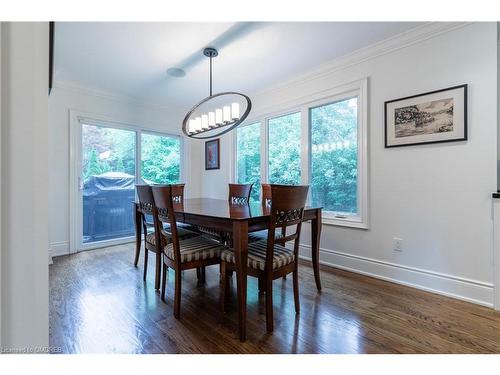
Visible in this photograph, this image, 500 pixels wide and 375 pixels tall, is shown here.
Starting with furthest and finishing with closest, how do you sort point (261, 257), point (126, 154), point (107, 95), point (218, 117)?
point (126, 154) < point (107, 95) < point (218, 117) < point (261, 257)

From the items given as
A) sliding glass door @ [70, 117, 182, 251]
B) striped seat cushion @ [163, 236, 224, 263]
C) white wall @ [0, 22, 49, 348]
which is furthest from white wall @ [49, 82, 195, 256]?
white wall @ [0, 22, 49, 348]

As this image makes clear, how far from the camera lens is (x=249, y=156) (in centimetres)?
411

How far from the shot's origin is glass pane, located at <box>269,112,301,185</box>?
3404 mm

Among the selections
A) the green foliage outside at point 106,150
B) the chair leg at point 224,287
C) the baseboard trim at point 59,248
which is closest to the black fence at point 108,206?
the green foliage outside at point 106,150

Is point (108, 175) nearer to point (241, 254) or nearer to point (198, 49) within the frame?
point (198, 49)

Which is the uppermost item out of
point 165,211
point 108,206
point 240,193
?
point 240,193

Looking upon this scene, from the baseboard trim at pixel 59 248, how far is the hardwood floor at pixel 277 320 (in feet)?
3.42

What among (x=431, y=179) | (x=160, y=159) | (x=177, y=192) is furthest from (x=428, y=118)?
(x=160, y=159)

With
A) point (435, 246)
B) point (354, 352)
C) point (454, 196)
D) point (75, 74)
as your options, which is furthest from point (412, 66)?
point (75, 74)

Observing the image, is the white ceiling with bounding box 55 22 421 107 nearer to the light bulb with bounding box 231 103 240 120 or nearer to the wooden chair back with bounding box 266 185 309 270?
the light bulb with bounding box 231 103 240 120

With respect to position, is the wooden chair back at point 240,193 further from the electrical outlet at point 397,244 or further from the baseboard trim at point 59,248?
the baseboard trim at point 59,248

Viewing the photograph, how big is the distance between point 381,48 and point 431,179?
1359 mm

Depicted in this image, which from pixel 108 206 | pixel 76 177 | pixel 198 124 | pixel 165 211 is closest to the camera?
pixel 165 211
